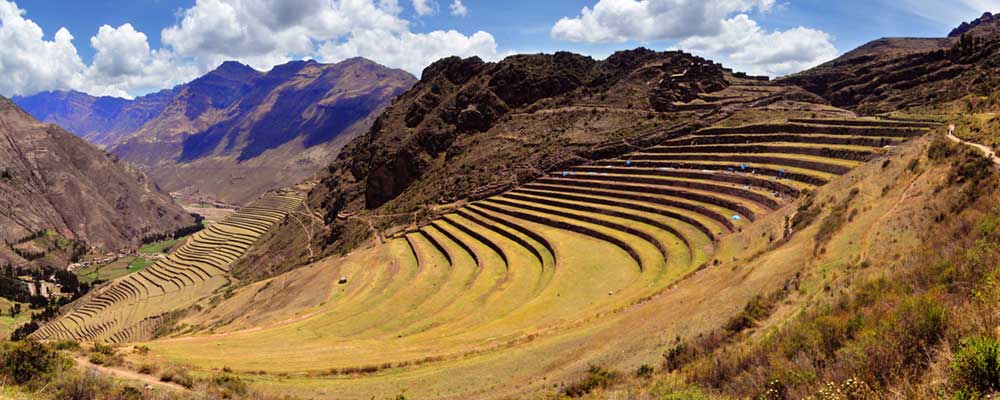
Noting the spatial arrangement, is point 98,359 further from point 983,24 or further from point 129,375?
point 983,24

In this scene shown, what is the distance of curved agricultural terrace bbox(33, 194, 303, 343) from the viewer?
57.6 meters

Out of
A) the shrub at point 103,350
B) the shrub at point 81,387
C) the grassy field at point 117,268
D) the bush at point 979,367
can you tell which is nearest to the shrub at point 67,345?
the shrub at point 103,350

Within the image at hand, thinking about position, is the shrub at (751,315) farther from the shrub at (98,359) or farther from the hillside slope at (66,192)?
the hillside slope at (66,192)

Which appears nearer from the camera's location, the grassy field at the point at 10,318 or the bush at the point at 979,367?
the bush at the point at 979,367

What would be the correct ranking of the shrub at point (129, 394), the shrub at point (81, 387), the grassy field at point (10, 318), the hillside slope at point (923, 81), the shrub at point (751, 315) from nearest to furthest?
the shrub at point (81, 387), the shrub at point (129, 394), the shrub at point (751, 315), the hillside slope at point (923, 81), the grassy field at point (10, 318)

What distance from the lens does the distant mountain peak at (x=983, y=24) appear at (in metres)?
135

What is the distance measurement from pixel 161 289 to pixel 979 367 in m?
89.4

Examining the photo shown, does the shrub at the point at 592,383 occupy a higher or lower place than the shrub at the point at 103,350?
lower

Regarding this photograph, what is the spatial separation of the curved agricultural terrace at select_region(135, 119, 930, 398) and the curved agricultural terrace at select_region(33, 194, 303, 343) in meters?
24.3

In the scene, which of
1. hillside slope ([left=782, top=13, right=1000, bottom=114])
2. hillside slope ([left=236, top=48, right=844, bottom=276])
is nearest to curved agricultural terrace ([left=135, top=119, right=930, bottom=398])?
hillside slope ([left=236, top=48, right=844, bottom=276])

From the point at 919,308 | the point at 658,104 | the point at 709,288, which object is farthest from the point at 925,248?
the point at 658,104

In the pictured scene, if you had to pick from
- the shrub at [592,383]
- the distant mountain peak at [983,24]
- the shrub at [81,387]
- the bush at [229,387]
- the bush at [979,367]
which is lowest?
the shrub at [592,383]

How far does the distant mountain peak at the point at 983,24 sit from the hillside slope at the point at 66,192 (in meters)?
268

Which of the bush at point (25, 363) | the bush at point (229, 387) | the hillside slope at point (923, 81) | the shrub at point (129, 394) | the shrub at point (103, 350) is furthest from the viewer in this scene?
the hillside slope at point (923, 81)
